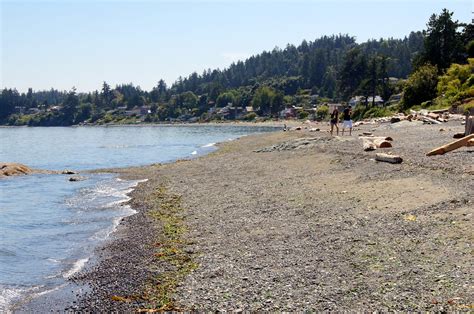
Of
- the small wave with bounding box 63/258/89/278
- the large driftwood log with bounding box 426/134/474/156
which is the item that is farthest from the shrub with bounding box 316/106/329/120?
the small wave with bounding box 63/258/89/278

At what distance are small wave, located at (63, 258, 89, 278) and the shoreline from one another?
1.76 feet

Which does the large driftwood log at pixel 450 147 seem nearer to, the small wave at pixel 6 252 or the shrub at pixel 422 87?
the small wave at pixel 6 252

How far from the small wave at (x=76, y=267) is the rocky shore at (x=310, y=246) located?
0.43 meters

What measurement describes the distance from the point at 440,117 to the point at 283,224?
1278 inches

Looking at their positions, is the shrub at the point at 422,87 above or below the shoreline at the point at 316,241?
above

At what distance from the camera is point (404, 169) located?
1898cm

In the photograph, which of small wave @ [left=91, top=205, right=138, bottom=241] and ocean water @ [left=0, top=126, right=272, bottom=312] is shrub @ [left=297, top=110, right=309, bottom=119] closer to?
ocean water @ [left=0, top=126, right=272, bottom=312]

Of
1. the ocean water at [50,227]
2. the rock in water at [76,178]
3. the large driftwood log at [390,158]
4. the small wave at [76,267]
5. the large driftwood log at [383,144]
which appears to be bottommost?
the rock in water at [76,178]

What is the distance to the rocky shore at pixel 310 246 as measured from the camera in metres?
9.27

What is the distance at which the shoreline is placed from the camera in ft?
30.6

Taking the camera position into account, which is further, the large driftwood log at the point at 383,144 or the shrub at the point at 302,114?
the shrub at the point at 302,114

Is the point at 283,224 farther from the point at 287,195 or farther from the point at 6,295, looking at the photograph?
the point at 6,295

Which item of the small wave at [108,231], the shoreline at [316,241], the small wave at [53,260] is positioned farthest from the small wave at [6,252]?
the shoreline at [316,241]

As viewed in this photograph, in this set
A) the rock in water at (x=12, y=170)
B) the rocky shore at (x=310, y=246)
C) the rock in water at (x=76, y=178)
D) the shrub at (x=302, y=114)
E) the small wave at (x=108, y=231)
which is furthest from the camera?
the shrub at (x=302, y=114)
